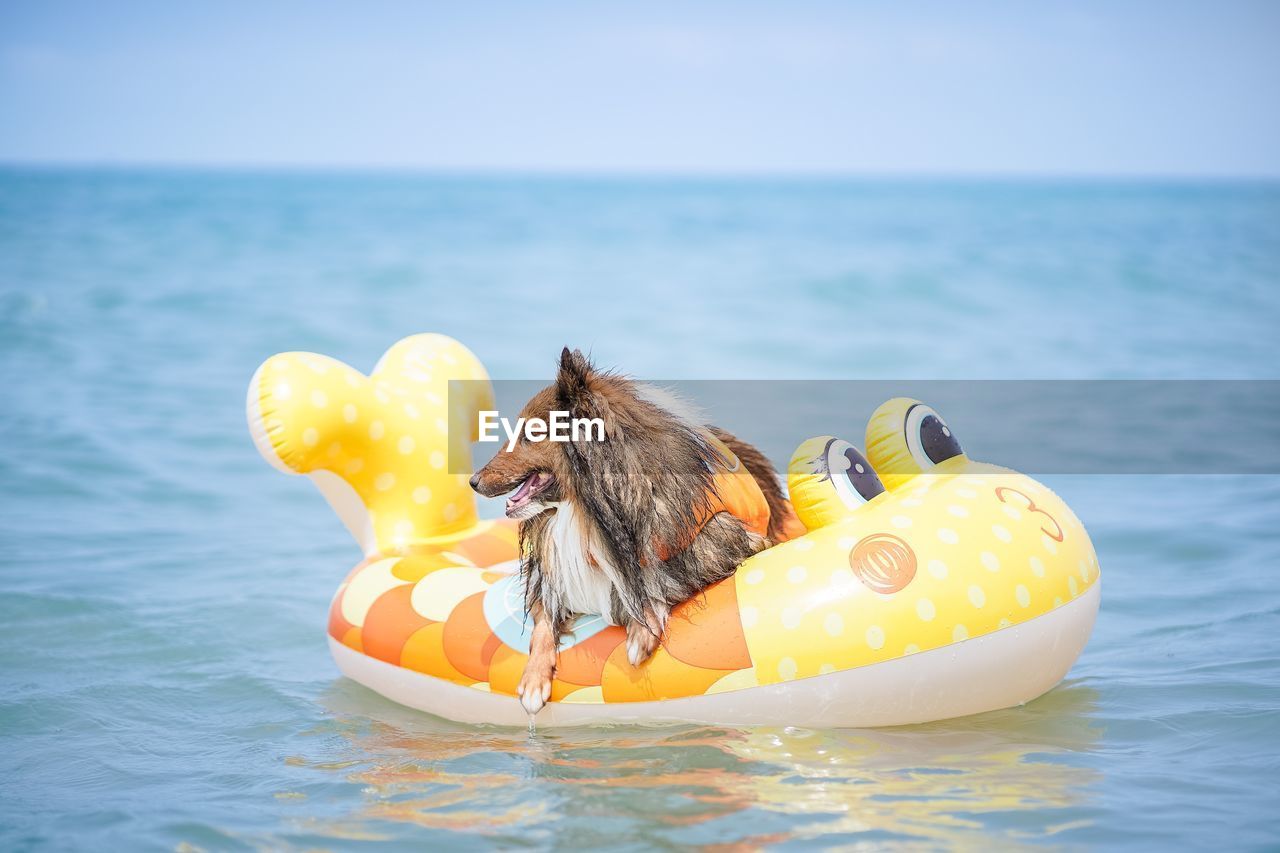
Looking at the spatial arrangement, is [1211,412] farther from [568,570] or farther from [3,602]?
[3,602]

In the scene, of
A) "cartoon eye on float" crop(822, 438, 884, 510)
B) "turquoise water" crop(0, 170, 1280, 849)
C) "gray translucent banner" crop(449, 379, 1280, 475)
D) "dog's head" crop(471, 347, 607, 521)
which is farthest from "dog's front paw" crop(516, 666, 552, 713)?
"gray translucent banner" crop(449, 379, 1280, 475)

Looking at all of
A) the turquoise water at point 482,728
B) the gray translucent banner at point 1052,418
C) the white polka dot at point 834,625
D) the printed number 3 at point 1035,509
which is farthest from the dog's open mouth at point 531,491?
the gray translucent banner at point 1052,418

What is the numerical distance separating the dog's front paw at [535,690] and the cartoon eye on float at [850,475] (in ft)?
4.18

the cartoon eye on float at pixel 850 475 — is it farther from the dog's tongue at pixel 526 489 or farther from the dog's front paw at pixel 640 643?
the dog's tongue at pixel 526 489

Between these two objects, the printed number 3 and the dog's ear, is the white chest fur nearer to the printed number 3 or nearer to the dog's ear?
the dog's ear

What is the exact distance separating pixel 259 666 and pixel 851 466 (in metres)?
2.97

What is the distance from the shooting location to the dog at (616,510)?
160 inches

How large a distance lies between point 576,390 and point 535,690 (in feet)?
3.64

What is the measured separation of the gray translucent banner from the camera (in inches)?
360

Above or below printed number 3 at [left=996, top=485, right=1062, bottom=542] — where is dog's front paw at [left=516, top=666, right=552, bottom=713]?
below

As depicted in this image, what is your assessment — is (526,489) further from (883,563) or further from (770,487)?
(883,563)

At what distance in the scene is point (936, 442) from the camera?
4.76 m

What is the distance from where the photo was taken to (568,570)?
4227 millimetres

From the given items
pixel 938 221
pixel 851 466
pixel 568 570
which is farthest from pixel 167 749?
pixel 938 221
